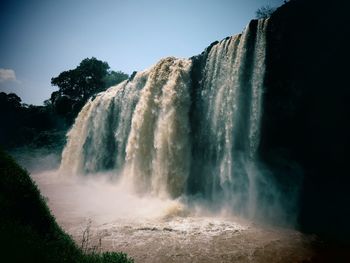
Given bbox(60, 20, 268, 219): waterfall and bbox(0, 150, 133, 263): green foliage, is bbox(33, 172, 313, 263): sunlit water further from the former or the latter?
bbox(60, 20, 268, 219): waterfall

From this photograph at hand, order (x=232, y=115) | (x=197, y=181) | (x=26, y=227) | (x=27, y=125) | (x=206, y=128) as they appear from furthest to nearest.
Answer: (x=27, y=125) < (x=197, y=181) < (x=206, y=128) < (x=232, y=115) < (x=26, y=227)

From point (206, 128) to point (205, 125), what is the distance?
0.62 ft

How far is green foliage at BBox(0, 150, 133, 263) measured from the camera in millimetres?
4469

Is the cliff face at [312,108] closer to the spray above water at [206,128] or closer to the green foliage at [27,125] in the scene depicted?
the spray above water at [206,128]

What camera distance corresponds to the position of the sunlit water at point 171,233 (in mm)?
8656

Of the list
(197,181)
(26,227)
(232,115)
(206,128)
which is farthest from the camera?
(197,181)

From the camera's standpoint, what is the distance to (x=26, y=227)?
5383mm

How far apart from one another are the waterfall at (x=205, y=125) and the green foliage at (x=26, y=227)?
8126 mm

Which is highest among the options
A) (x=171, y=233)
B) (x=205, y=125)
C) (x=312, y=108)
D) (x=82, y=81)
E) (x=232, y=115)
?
(x=82, y=81)

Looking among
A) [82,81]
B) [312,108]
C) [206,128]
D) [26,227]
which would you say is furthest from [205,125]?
[82,81]

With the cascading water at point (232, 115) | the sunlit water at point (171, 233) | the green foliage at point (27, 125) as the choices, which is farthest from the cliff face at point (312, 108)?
the green foliage at point (27, 125)

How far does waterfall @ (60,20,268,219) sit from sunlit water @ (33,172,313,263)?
64.6 inches

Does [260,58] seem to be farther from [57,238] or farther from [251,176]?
[57,238]

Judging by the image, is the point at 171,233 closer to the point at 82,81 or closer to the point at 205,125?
the point at 205,125
